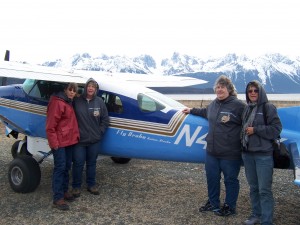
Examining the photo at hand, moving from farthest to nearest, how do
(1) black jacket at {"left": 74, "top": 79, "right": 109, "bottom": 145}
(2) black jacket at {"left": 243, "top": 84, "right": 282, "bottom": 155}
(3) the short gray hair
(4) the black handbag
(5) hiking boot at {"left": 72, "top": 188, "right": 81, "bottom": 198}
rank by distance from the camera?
(5) hiking boot at {"left": 72, "top": 188, "right": 81, "bottom": 198}
(1) black jacket at {"left": 74, "top": 79, "right": 109, "bottom": 145}
(3) the short gray hair
(4) the black handbag
(2) black jacket at {"left": 243, "top": 84, "right": 282, "bottom": 155}

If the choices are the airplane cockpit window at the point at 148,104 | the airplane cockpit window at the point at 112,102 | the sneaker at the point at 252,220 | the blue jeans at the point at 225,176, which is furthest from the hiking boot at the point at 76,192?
the sneaker at the point at 252,220

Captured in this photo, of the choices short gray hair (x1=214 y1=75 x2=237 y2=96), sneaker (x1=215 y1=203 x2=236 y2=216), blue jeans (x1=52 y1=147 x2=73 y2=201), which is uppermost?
short gray hair (x1=214 y1=75 x2=237 y2=96)

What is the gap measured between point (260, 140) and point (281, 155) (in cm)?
36

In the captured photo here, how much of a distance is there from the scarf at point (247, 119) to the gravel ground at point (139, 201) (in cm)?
126

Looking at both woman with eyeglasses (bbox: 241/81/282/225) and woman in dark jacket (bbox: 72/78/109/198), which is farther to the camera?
woman in dark jacket (bbox: 72/78/109/198)

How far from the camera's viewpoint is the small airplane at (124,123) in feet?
17.2

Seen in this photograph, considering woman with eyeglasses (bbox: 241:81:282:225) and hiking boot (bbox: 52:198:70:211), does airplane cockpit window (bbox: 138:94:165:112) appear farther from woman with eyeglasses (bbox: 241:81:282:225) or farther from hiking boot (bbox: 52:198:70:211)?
hiking boot (bbox: 52:198:70:211)

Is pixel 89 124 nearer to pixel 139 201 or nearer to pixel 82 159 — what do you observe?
pixel 82 159

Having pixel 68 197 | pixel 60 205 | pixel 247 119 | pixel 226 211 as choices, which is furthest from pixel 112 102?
pixel 226 211

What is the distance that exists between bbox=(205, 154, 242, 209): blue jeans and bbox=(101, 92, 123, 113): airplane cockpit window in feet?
5.67

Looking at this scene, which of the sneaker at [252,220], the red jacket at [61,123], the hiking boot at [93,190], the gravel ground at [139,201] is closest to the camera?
the sneaker at [252,220]

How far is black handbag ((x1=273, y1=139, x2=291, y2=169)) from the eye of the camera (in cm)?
429

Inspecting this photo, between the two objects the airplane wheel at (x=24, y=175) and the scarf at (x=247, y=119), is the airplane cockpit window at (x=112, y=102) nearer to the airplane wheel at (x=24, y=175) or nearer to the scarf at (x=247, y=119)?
the airplane wheel at (x=24, y=175)

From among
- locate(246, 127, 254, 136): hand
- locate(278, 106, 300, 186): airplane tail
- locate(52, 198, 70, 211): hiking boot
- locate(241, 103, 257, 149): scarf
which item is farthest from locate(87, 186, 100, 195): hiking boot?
locate(278, 106, 300, 186): airplane tail
